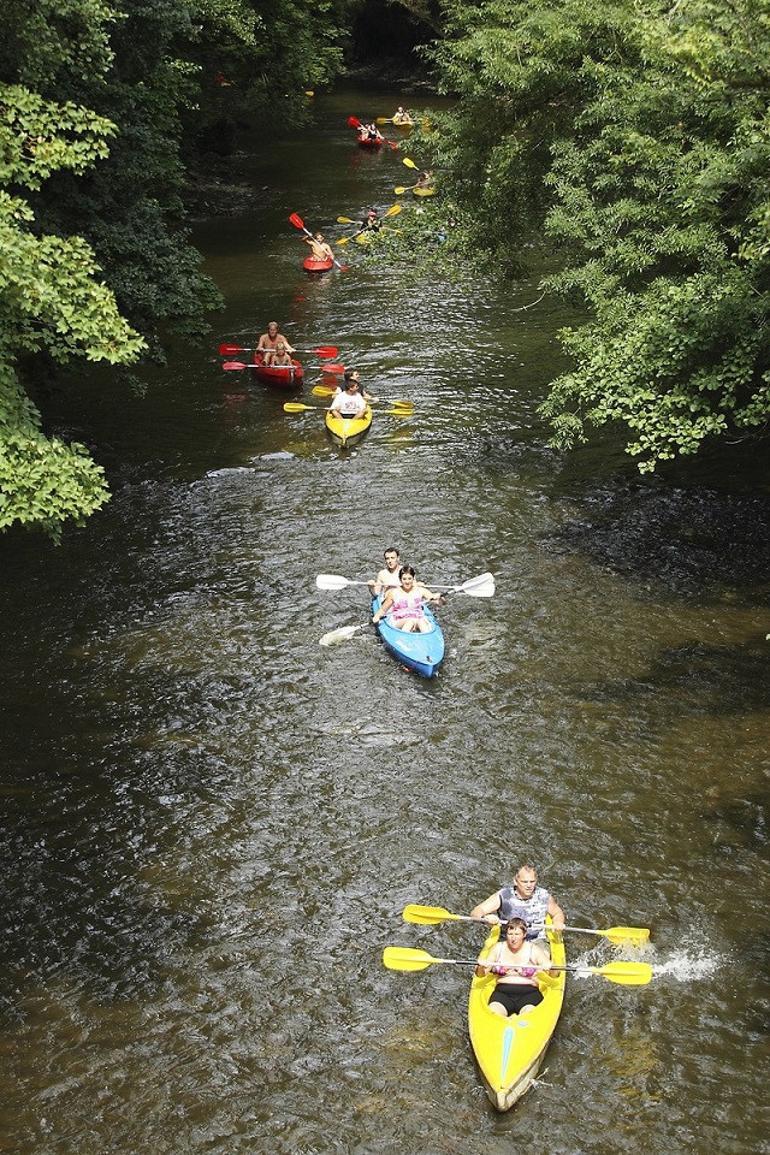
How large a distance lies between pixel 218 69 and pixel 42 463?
2265cm

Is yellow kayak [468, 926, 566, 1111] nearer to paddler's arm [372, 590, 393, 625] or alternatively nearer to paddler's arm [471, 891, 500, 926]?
paddler's arm [471, 891, 500, 926]

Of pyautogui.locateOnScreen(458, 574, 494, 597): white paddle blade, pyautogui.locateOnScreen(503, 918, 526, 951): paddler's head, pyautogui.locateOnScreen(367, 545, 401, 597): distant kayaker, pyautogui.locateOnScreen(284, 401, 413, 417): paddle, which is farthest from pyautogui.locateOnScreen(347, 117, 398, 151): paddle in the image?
pyautogui.locateOnScreen(503, 918, 526, 951): paddler's head

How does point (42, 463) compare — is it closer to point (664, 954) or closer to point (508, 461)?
point (664, 954)

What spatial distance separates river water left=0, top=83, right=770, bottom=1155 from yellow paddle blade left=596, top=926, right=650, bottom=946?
0.71 ft

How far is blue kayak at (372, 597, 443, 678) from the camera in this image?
44.0 ft

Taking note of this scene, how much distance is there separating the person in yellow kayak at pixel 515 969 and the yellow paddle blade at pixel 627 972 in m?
0.40

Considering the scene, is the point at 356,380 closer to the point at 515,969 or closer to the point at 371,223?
the point at 371,223

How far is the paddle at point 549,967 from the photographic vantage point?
9180 millimetres

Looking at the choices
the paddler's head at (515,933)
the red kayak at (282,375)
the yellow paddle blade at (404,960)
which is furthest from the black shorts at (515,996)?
the red kayak at (282,375)

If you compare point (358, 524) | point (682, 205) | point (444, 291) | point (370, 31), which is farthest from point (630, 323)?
point (370, 31)

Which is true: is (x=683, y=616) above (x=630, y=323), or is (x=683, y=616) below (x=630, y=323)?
below

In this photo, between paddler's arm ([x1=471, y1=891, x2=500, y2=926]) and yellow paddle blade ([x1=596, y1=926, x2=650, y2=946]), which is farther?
paddler's arm ([x1=471, y1=891, x2=500, y2=926])

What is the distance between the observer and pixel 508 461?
18.7 metres

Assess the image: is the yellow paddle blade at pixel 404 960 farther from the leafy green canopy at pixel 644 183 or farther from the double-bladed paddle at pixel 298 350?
the double-bladed paddle at pixel 298 350
